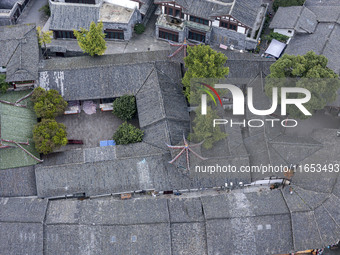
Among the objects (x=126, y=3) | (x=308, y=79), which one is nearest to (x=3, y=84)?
(x=126, y=3)

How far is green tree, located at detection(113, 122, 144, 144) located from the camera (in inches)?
2420

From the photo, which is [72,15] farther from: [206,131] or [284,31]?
[284,31]

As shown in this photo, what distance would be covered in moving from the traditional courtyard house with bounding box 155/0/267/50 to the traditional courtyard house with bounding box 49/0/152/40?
598 centimetres

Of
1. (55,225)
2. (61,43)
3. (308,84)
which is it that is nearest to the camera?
(55,225)

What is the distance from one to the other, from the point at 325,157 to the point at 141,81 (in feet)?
103

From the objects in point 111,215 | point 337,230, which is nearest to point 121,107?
point 111,215

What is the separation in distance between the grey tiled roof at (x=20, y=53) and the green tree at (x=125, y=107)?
46.6 ft

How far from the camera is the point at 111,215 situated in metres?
53.3

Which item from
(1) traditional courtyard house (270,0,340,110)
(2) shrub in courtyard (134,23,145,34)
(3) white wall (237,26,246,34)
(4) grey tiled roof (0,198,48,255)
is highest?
(1) traditional courtyard house (270,0,340,110)

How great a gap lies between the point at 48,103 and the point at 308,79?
39.5 m

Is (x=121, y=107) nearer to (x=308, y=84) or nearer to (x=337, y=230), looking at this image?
(x=308, y=84)

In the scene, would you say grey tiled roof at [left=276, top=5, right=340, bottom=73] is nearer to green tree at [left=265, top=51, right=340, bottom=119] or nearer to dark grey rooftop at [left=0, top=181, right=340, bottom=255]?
green tree at [left=265, top=51, right=340, bottom=119]

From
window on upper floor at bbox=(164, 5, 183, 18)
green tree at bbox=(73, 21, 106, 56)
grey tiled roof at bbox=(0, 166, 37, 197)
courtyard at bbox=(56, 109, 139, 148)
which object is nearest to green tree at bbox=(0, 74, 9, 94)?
courtyard at bbox=(56, 109, 139, 148)

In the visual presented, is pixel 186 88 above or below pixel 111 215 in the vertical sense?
above
